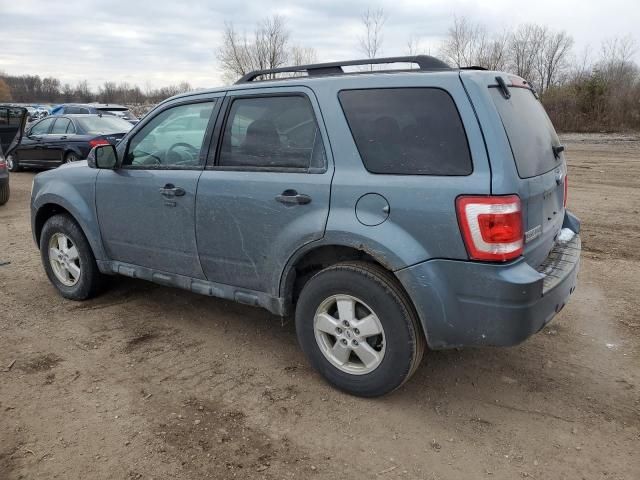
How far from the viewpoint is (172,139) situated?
407cm

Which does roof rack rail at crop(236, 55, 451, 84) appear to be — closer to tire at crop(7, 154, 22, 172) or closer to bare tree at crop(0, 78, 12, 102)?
tire at crop(7, 154, 22, 172)

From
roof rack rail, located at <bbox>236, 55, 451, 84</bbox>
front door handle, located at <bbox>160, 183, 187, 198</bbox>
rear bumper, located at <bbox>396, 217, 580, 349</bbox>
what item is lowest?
rear bumper, located at <bbox>396, 217, 580, 349</bbox>

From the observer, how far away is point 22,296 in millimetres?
5102

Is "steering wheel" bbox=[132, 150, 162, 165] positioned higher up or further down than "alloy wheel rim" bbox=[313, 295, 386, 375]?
higher up

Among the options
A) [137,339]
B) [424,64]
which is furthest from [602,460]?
[137,339]

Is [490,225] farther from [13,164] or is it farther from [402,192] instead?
[13,164]

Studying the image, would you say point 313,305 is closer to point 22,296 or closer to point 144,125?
point 144,125

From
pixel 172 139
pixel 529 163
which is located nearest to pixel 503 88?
pixel 529 163

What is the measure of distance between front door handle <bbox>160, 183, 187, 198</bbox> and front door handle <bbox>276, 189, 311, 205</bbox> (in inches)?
34.9

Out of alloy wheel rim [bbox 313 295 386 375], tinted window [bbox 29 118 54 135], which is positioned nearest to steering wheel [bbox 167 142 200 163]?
alloy wheel rim [bbox 313 295 386 375]

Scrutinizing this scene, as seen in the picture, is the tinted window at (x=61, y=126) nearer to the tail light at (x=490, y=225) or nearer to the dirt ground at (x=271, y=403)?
the dirt ground at (x=271, y=403)

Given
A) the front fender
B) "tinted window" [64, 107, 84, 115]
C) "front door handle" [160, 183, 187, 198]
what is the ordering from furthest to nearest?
"tinted window" [64, 107, 84, 115] → the front fender → "front door handle" [160, 183, 187, 198]

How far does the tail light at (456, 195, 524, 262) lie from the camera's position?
8.75 feet

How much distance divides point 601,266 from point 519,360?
8.75 feet
